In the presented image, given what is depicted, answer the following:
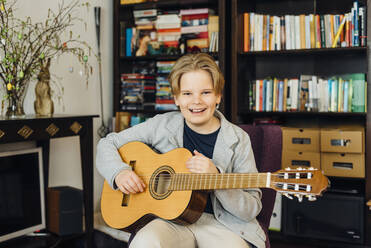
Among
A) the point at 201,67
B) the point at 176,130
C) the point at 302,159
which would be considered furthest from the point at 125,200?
the point at 302,159

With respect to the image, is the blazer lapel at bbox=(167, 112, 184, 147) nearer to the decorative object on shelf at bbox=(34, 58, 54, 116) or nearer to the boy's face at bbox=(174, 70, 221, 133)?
the boy's face at bbox=(174, 70, 221, 133)

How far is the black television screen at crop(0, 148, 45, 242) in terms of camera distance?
2.16 metres

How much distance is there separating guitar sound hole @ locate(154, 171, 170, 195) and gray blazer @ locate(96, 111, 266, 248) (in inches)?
5.8

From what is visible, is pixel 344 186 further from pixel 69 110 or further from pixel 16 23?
pixel 16 23

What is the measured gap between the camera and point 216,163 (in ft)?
4.86

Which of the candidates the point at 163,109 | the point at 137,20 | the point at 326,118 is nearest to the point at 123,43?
the point at 137,20

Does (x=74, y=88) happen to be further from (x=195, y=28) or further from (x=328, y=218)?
(x=328, y=218)

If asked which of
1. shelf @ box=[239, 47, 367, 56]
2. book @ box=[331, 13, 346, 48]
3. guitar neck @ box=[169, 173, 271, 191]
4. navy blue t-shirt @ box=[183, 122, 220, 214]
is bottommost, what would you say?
Result: guitar neck @ box=[169, 173, 271, 191]

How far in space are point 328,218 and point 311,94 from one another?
82cm

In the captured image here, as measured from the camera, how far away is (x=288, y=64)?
3.05 m

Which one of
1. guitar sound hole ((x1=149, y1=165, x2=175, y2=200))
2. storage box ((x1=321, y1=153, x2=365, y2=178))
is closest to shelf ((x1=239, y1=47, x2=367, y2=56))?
storage box ((x1=321, y1=153, x2=365, y2=178))

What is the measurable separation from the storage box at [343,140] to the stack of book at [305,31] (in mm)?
564

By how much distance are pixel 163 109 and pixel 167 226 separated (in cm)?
174

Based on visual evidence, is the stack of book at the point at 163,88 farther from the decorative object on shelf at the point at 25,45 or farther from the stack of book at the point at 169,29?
the decorative object on shelf at the point at 25,45
